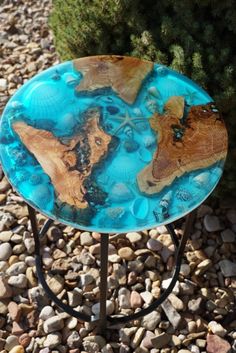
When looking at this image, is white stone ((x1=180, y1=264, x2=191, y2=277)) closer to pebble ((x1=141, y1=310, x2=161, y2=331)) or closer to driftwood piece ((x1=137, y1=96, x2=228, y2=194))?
pebble ((x1=141, y1=310, x2=161, y2=331))

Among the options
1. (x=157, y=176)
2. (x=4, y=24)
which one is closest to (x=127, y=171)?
(x=157, y=176)

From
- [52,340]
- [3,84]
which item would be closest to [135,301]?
[52,340]

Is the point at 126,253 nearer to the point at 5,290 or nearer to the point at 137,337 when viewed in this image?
the point at 137,337

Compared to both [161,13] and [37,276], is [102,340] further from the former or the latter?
[161,13]

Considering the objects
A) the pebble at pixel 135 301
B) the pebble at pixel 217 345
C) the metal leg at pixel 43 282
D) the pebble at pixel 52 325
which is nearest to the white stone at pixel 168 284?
the pebble at pixel 135 301

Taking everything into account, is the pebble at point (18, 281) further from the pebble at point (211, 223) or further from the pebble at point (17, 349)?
the pebble at point (211, 223)

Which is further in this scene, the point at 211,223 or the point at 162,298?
the point at 211,223
